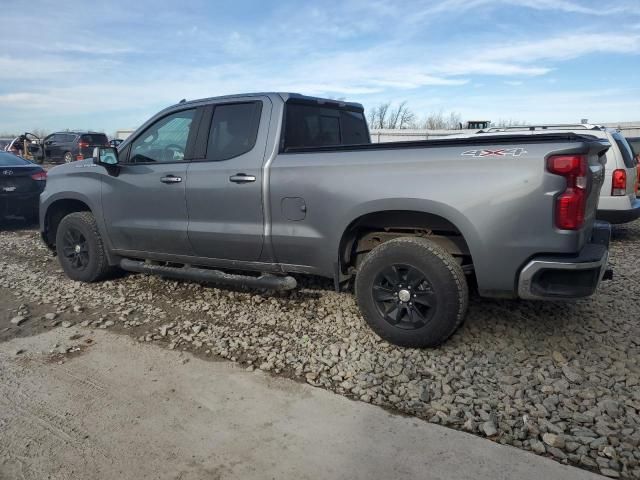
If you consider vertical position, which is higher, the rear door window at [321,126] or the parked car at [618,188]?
the rear door window at [321,126]

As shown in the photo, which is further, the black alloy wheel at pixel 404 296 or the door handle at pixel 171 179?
the door handle at pixel 171 179

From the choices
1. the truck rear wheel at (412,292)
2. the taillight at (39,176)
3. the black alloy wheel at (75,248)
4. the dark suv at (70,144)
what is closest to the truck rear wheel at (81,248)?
the black alloy wheel at (75,248)

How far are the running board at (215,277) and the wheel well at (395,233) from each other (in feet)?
1.86

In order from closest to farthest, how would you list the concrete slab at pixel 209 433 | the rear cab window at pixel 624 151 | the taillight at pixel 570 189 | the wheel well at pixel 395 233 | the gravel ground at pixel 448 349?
1. the concrete slab at pixel 209 433
2. the gravel ground at pixel 448 349
3. the taillight at pixel 570 189
4. the wheel well at pixel 395 233
5. the rear cab window at pixel 624 151

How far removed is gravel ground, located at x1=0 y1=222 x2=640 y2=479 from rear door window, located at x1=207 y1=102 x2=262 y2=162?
1.47m

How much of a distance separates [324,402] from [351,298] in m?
1.83

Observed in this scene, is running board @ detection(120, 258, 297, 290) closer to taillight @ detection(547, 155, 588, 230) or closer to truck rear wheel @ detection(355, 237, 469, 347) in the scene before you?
truck rear wheel @ detection(355, 237, 469, 347)

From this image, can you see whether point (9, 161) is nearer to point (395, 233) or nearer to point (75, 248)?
point (75, 248)

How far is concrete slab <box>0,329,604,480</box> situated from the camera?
255cm

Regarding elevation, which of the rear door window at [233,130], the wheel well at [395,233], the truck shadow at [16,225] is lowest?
the truck shadow at [16,225]

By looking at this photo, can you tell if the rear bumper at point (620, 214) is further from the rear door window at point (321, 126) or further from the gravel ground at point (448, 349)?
the rear door window at point (321, 126)

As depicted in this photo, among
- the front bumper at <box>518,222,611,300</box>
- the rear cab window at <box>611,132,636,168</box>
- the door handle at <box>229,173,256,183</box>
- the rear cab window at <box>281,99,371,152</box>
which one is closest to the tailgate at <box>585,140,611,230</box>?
the front bumper at <box>518,222,611,300</box>

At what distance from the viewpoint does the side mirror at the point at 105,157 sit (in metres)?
5.05

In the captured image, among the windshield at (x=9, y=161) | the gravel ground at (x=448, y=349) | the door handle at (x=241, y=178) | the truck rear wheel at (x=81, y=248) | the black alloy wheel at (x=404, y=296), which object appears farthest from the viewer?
the windshield at (x=9, y=161)
